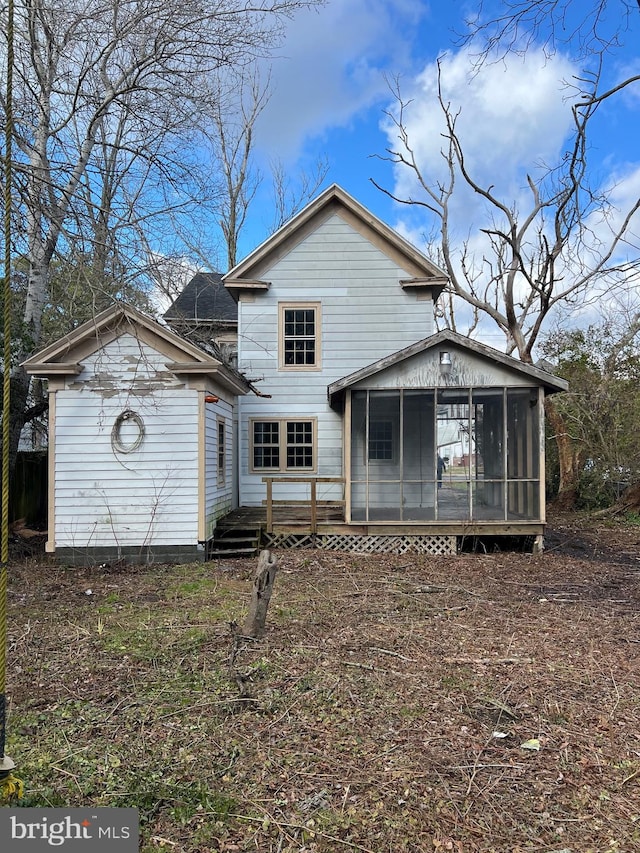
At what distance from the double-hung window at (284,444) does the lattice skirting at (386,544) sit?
115 inches

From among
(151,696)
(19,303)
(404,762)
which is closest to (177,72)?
(19,303)

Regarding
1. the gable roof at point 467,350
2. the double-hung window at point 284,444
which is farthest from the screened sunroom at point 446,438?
the double-hung window at point 284,444

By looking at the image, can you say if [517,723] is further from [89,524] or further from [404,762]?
[89,524]

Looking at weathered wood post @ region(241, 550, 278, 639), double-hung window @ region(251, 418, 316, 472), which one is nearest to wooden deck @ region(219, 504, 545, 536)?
double-hung window @ region(251, 418, 316, 472)

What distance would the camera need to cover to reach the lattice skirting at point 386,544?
11609mm

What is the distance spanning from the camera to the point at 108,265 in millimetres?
7457

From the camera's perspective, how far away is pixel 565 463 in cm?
1878

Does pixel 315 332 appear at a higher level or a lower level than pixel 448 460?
higher

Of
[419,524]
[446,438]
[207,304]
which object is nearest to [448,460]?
[446,438]

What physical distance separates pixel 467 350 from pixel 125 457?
6.69 m

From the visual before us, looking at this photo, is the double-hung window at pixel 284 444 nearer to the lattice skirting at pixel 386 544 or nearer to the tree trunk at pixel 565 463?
the lattice skirting at pixel 386 544

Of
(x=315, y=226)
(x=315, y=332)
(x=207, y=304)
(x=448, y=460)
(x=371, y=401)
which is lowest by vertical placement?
(x=448, y=460)

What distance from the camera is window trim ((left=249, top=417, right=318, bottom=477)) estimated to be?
565 inches

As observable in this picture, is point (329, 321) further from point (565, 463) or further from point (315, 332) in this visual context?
point (565, 463)
